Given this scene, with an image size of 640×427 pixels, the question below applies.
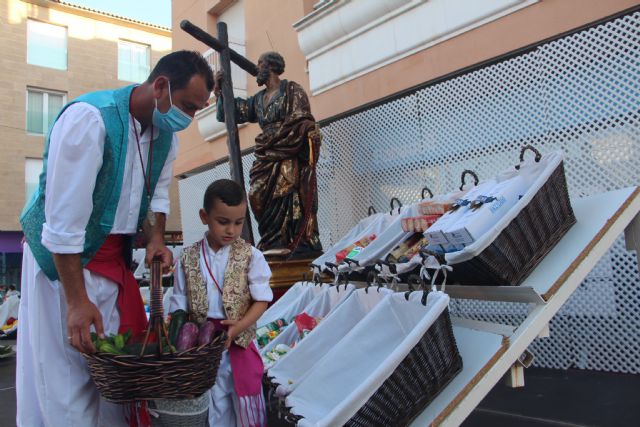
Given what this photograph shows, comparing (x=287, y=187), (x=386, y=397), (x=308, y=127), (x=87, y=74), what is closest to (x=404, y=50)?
(x=308, y=127)

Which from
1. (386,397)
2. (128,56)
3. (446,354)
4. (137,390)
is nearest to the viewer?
(137,390)

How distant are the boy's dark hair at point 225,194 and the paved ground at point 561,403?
3.45ft

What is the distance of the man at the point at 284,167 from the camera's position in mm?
3986

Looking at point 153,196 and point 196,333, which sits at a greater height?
point 153,196

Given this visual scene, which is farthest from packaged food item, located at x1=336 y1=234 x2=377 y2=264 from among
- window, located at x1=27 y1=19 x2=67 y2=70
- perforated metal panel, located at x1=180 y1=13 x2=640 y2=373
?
window, located at x1=27 y1=19 x2=67 y2=70

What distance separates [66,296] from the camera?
1.31 m

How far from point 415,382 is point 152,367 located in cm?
75

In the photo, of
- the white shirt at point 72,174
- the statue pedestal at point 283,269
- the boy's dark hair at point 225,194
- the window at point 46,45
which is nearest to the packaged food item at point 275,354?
the boy's dark hair at point 225,194

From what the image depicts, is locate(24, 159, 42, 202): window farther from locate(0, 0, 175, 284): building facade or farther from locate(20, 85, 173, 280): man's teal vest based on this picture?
locate(20, 85, 173, 280): man's teal vest

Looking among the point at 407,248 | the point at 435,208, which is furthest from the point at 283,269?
the point at 435,208

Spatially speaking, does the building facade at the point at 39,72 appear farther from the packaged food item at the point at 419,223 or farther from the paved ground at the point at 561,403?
the packaged food item at the point at 419,223

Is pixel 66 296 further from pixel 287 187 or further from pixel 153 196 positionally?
pixel 287 187

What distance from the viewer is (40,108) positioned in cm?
1620

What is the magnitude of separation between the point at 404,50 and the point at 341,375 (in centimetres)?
398
